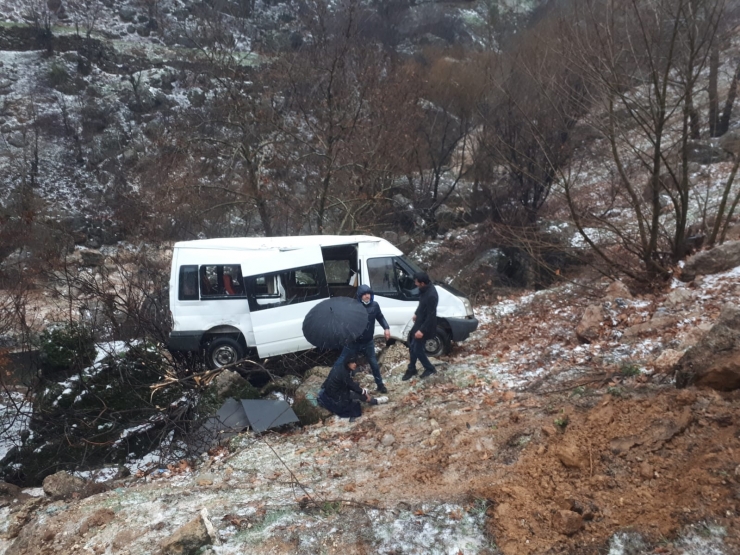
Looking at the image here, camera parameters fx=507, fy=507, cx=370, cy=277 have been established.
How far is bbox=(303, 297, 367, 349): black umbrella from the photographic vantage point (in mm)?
6309

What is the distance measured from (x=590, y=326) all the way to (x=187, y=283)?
6614mm

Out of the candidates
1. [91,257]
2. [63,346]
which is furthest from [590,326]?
[91,257]

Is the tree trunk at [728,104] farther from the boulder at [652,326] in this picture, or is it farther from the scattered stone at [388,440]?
the scattered stone at [388,440]

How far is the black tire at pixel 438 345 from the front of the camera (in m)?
8.51

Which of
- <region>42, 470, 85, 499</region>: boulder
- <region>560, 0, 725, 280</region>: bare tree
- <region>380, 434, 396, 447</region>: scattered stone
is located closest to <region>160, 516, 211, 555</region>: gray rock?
<region>380, 434, 396, 447</region>: scattered stone

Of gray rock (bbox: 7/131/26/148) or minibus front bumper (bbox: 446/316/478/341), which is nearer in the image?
minibus front bumper (bbox: 446/316/478/341)

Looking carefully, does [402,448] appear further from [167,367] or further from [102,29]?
[102,29]

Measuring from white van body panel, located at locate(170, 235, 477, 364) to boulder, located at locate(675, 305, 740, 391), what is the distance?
3977 millimetres

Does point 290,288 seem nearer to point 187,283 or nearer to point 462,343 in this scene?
point 187,283

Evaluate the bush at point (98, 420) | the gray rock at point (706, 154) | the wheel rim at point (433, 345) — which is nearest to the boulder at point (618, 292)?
the wheel rim at point (433, 345)

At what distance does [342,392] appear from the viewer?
6562mm

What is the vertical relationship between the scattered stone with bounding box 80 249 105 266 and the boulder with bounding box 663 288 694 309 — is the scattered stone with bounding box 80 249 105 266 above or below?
above

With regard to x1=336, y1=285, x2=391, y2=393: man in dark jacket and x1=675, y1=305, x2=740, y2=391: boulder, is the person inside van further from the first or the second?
x1=675, y1=305, x2=740, y2=391: boulder

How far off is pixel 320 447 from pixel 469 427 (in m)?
1.77
